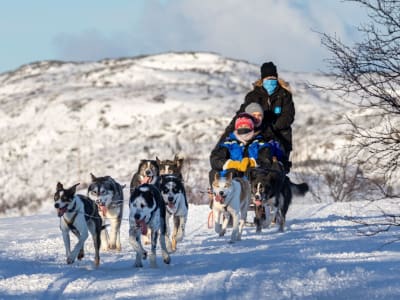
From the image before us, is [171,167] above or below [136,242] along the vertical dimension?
above

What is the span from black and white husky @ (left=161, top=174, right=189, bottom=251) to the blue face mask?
13.5ft

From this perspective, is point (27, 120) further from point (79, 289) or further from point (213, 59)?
point (79, 289)

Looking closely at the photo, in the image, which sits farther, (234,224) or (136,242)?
(234,224)

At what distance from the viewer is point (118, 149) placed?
5200 centimetres

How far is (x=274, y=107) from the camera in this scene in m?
15.1

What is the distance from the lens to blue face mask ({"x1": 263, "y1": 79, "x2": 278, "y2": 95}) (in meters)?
15.2

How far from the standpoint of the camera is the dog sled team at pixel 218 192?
31.0 ft

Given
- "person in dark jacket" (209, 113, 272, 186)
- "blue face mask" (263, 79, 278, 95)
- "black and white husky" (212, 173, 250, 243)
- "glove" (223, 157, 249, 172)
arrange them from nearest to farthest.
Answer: "black and white husky" (212, 173, 250, 243) → "glove" (223, 157, 249, 172) → "person in dark jacket" (209, 113, 272, 186) → "blue face mask" (263, 79, 278, 95)

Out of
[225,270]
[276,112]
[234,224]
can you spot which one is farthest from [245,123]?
[225,270]

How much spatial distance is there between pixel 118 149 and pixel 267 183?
39.0 m

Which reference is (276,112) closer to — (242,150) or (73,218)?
(242,150)

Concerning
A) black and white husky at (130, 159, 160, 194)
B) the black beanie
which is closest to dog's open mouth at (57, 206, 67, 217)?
black and white husky at (130, 159, 160, 194)

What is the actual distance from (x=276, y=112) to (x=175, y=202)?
13.9 ft

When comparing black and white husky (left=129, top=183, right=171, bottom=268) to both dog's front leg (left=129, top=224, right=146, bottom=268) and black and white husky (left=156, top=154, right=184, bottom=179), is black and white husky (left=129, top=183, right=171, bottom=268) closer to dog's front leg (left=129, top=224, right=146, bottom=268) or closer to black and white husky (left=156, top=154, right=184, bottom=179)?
dog's front leg (left=129, top=224, right=146, bottom=268)
